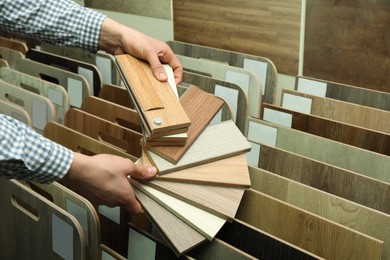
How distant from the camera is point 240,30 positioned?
2.11 metres

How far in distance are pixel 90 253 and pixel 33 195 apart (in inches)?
7.6

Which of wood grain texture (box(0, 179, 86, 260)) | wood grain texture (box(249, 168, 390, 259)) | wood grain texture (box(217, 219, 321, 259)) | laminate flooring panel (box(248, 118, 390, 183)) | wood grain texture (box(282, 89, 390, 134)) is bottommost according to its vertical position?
wood grain texture (box(0, 179, 86, 260))

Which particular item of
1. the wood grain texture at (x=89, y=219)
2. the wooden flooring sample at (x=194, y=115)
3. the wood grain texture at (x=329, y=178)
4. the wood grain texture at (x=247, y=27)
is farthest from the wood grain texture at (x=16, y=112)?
the wood grain texture at (x=247, y=27)

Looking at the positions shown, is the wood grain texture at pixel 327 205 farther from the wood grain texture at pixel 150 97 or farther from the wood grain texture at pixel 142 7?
the wood grain texture at pixel 142 7

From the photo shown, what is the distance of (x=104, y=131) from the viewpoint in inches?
57.2

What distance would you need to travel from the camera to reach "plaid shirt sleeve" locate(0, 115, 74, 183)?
947 millimetres

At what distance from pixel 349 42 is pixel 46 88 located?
3.42 feet

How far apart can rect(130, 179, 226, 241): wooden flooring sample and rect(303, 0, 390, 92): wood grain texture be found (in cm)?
100

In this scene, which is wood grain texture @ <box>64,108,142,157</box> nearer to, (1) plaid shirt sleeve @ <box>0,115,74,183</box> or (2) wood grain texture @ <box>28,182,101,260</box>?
(2) wood grain texture @ <box>28,182,101,260</box>

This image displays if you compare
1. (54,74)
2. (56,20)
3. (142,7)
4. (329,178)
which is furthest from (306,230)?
(142,7)

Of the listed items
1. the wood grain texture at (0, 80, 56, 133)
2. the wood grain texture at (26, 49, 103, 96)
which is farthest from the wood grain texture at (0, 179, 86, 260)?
the wood grain texture at (26, 49, 103, 96)

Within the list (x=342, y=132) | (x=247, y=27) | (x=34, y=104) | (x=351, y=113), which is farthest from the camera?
(x=247, y=27)

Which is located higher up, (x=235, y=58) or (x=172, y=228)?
(x=235, y=58)

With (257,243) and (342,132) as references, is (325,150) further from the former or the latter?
(257,243)
